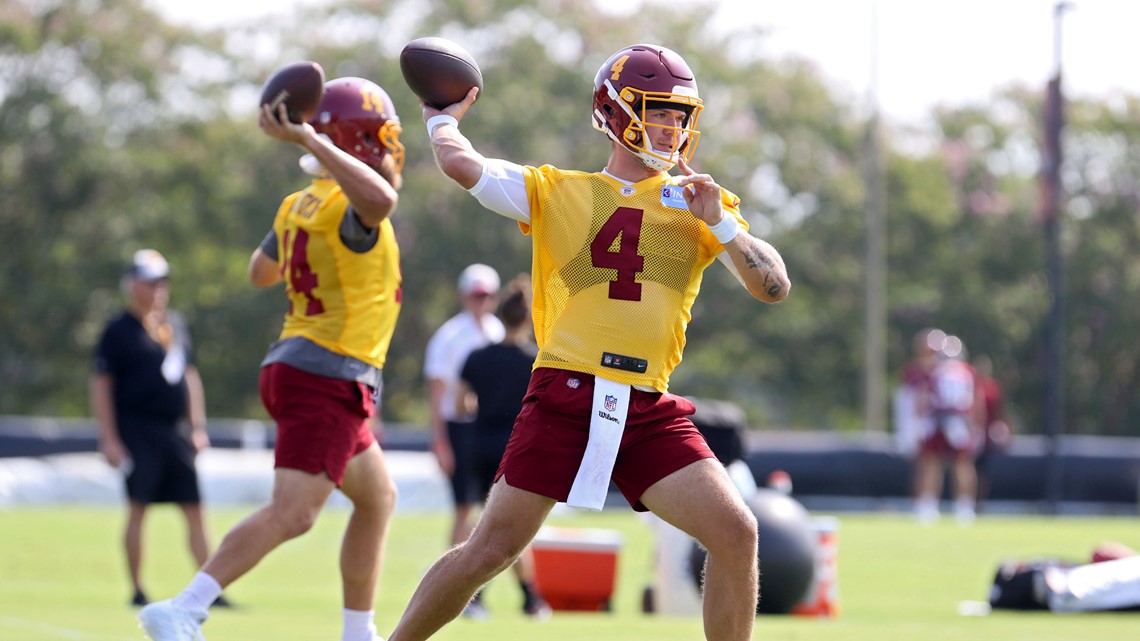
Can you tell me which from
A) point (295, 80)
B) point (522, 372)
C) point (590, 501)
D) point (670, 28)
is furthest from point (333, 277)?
point (670, 28)

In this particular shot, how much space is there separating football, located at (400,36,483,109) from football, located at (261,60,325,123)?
55 centimetres

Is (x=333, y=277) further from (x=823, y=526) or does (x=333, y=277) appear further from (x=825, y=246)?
(x=825, y=246)

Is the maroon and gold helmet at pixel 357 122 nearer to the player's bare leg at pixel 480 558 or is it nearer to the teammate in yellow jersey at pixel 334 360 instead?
the teammate in yellow jersey at pixel 334 360

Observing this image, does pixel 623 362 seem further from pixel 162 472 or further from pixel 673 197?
pixel 162 472

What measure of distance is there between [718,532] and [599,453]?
1.45ft

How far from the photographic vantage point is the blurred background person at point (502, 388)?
35.6ft

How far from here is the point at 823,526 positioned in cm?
1087

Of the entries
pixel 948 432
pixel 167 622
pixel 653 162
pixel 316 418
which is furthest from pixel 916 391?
pixel 653 162

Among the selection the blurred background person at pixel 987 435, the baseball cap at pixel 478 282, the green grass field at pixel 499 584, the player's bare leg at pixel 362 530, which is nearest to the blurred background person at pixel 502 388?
the green grass field at pixel 499 584

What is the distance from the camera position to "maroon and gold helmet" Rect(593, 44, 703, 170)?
19.0 ft

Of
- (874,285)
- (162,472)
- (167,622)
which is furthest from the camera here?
(874,285)

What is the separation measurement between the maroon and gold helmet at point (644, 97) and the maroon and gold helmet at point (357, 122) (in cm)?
159

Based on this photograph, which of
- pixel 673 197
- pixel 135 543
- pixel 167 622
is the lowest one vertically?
pixel 135 543

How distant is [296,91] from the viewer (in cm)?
648
